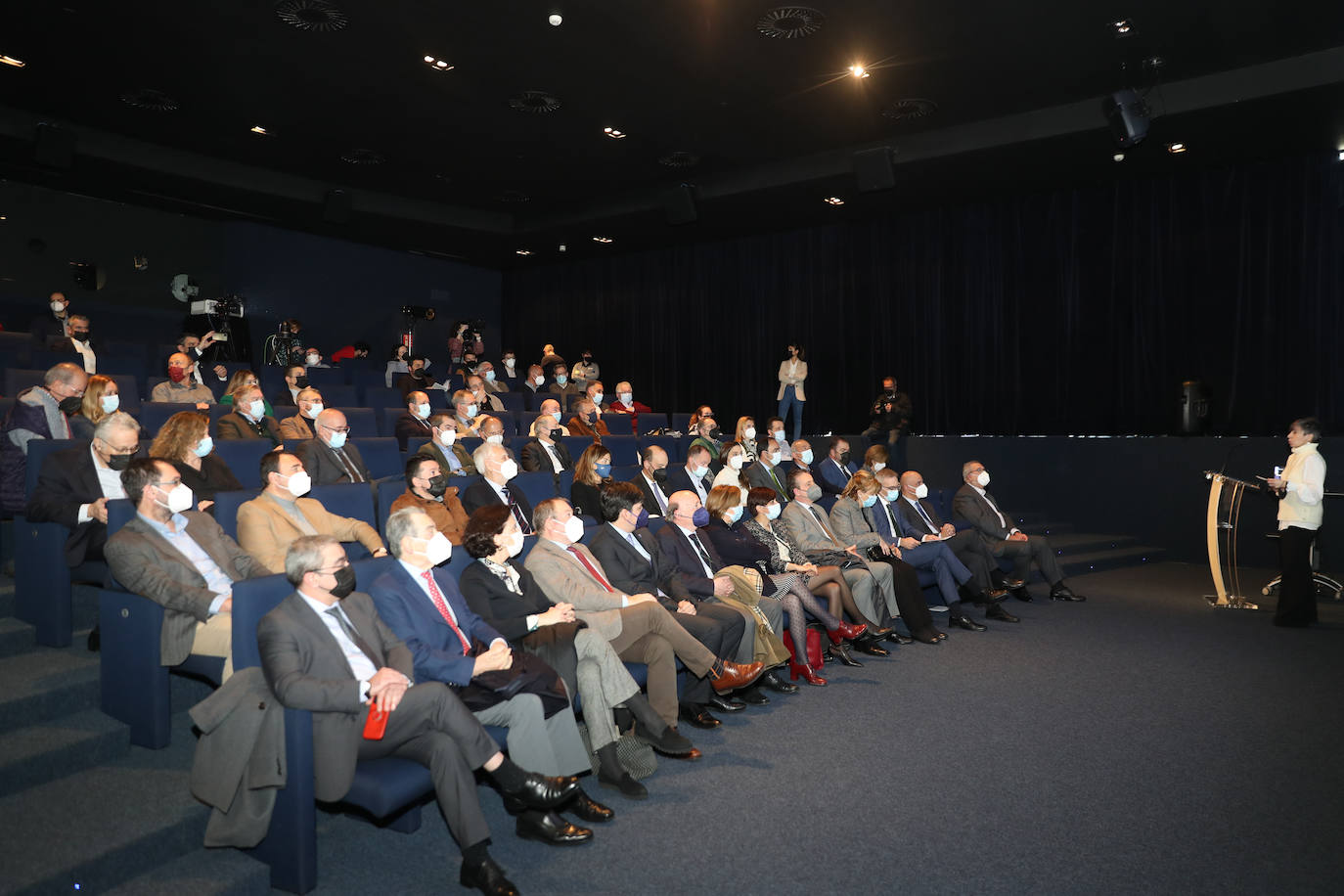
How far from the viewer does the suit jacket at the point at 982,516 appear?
23.9 feet

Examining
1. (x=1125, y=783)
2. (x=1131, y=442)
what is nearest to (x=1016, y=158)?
(x=1131, y=442)

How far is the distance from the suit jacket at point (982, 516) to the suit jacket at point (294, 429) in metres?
5.16

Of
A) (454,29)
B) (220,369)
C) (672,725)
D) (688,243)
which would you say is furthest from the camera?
(688,243)

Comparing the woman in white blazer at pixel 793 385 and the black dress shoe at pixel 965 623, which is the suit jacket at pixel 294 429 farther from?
the woman in white blazer at pixel 793 385

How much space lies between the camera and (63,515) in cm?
380

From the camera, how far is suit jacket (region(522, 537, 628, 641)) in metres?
3.85

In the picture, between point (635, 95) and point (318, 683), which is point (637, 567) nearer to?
point (318, 683)

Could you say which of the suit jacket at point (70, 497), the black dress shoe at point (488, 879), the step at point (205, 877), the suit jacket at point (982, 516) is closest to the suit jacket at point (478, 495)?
the suit jacket at point (70, 497)

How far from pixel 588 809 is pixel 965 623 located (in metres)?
4.00

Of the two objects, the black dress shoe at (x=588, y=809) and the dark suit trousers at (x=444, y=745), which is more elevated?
the dark suit trousers at (x=444, y=745)

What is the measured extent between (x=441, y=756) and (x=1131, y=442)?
9.18 meters

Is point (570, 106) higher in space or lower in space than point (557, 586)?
higher

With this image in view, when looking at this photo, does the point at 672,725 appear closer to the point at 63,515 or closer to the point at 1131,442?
the point at 63,515

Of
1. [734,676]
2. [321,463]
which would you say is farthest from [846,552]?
[321,463]
